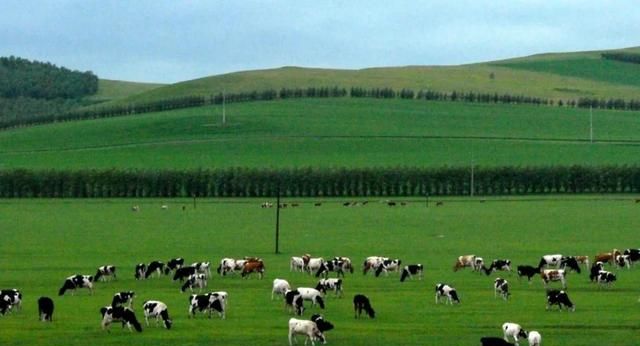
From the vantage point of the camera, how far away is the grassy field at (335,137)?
416 ft

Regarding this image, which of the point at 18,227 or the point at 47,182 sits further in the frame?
the point at 47,182

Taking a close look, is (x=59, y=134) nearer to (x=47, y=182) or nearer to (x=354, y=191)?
(x=47, y=182)

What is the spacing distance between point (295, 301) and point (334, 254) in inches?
752

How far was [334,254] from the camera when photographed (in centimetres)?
5262

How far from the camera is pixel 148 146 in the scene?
139875mm

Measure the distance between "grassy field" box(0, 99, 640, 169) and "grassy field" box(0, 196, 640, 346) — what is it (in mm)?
26416

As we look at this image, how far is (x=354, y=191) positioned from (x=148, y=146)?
35.6 metres

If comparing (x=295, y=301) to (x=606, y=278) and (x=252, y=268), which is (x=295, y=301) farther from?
(x=606, y=278)

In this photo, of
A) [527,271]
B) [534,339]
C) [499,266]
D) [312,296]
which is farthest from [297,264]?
[534,339]

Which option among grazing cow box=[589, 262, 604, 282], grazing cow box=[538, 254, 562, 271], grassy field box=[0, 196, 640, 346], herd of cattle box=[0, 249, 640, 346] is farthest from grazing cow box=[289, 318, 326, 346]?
grazing cow box=[538, 254, 562, 271]

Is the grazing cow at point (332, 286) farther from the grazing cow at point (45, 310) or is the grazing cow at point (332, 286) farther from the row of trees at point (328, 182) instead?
the row of trees at point (328, 182)

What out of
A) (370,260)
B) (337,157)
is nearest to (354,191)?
(337,157)

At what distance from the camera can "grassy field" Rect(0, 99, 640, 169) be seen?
126938mm

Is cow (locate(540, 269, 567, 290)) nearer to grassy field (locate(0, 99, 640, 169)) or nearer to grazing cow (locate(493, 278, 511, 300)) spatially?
grazing cow (locate(493, 278, 511, 300))
